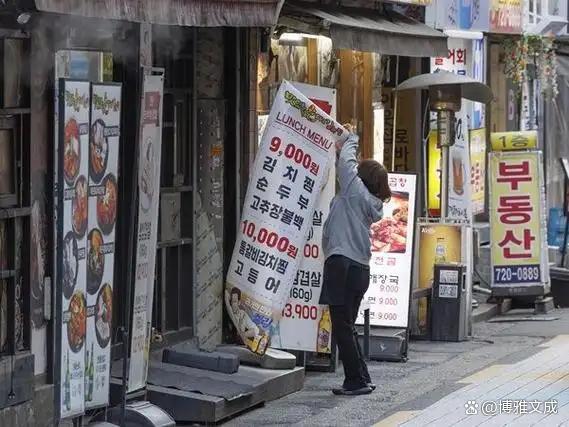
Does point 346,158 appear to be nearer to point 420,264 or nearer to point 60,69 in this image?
point 60,69

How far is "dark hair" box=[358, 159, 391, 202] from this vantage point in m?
12.3

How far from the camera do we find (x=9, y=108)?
9.77m

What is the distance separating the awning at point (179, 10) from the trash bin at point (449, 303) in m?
6.32

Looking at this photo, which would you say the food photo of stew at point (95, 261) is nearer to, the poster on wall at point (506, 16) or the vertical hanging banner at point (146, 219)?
the vertical hanging banner at point (146, 219)

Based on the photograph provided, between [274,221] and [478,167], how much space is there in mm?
8967

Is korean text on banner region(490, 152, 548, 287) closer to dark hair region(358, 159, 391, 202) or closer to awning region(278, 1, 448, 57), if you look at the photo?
awning region(278, 1, 448, 57)

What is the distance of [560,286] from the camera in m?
19.9

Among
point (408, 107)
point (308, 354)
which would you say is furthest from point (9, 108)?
point (408, 107)

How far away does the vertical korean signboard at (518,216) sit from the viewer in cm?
1838

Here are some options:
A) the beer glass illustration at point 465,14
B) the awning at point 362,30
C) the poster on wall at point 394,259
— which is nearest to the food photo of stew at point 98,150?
the awning at point 362,30

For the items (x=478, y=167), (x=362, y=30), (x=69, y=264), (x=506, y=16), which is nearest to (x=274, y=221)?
(x=362, y=30)

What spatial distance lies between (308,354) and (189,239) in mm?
1491

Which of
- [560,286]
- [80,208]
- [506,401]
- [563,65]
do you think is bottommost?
[506,401]

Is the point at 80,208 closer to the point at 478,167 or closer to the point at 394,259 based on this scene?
the point at 394,259
